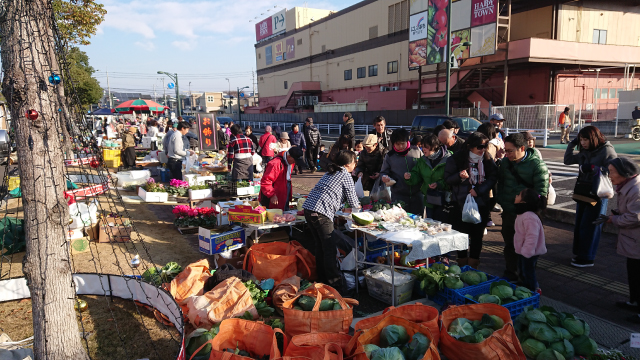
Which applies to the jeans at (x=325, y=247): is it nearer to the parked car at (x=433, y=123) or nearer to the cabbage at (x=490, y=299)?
the cabbage at (x=490, y=299)

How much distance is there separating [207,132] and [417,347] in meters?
12.2

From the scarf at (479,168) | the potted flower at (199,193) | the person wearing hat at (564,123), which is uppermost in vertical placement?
the person wearing hat at (564,123)

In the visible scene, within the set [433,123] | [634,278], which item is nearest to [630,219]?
[634,278]

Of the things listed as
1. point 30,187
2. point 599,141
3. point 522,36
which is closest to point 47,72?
point 30,187

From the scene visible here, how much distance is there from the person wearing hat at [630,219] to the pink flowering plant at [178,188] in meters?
9.15

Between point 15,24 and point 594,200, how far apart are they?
6.52 meters

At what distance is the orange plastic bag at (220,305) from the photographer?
3977mm

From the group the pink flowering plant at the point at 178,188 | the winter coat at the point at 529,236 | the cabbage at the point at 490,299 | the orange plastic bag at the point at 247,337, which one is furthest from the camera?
the pink flowering plant at the point at 178,188

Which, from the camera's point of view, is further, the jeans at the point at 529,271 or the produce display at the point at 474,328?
the jeans at the point at 529,271

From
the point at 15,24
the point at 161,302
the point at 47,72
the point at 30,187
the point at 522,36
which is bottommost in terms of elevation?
the point at 161,302

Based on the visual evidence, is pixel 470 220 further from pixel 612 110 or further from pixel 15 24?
pixel 612 110

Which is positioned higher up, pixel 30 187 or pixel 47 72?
pixel 47 72

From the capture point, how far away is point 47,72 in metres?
2.87

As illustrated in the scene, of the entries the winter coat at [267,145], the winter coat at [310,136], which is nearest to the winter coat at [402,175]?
the winter coat at [267,145]
